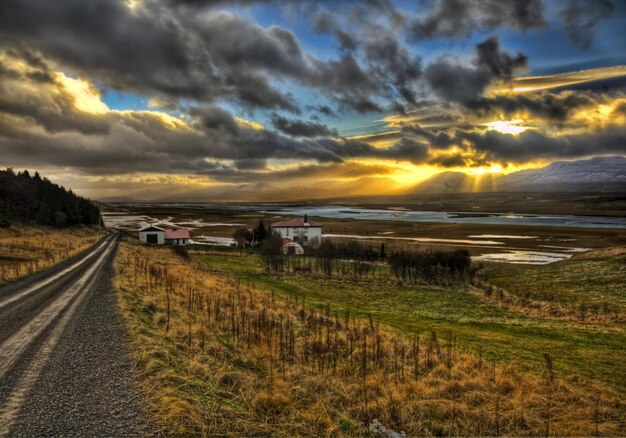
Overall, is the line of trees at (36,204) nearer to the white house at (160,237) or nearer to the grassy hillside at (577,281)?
the white house at (160,237)

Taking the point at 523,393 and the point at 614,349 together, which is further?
the point at 614,349

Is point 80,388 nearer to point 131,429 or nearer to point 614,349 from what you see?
point 131,429

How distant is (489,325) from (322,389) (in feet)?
68.5

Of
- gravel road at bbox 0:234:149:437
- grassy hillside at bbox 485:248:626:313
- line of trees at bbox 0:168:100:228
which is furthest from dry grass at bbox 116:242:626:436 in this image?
line of trees at bbox 0:168:100:228

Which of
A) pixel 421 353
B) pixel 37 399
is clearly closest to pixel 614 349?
pixel 421 353

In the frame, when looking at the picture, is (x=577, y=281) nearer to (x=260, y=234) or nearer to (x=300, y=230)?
(x=300, y=230)

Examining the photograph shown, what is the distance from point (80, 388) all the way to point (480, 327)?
80.7ft

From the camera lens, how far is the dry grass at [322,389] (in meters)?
7.03

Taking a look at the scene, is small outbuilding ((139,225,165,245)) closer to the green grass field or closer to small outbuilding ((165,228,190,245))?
small outbuilding ((165,228,190,245))

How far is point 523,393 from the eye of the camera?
1164cm

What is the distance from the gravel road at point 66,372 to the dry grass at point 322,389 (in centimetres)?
55

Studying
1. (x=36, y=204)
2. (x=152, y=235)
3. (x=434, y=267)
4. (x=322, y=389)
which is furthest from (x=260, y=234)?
(x=322, y=389)

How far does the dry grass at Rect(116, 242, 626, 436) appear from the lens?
7027 mm

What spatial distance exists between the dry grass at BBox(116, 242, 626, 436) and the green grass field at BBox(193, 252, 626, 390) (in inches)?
122
